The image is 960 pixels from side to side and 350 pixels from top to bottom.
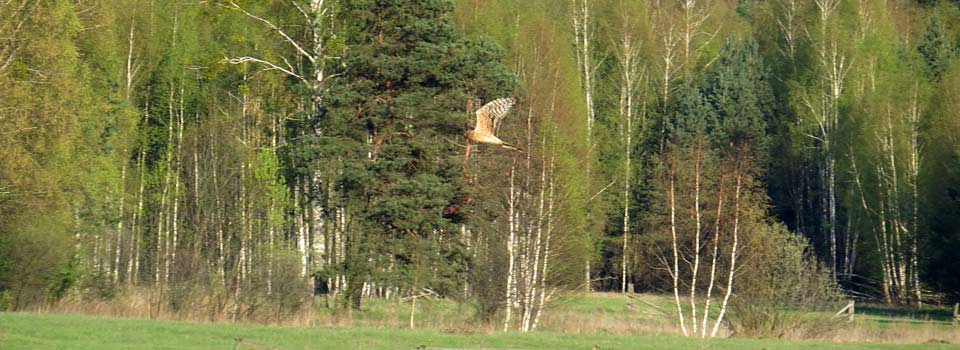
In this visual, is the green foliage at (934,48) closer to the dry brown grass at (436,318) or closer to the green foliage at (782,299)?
the dry brown grass at (436,318)

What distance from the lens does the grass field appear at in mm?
18766

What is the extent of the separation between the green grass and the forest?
14.8 feet

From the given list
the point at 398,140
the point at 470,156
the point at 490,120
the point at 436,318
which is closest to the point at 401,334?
the point at 490,120

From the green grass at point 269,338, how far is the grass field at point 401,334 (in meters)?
0.02

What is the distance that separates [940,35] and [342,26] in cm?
3144

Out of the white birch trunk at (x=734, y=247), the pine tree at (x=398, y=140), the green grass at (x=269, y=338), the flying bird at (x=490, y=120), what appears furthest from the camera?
the pine tree at (x=398, y=140)

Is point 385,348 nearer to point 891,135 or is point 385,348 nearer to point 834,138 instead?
point 891,135

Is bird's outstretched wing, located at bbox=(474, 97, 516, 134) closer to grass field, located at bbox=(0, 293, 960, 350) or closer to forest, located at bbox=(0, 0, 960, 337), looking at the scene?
grass field, located at bbox=(0, 293, 960, 350)

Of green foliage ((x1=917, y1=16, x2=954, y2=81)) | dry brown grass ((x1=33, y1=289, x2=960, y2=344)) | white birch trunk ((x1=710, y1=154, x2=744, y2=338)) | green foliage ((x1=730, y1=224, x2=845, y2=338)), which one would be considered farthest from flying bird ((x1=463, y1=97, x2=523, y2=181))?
green foliage ((x1=917, y1=16, x2=954, y2=81))

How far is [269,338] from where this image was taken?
2016cm

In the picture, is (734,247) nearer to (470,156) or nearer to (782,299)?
(782,299)

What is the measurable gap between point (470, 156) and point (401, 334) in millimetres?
13069

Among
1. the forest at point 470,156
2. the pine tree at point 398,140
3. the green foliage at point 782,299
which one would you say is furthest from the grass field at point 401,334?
the pine tree at point 398,140

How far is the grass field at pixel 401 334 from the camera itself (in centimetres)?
1877
